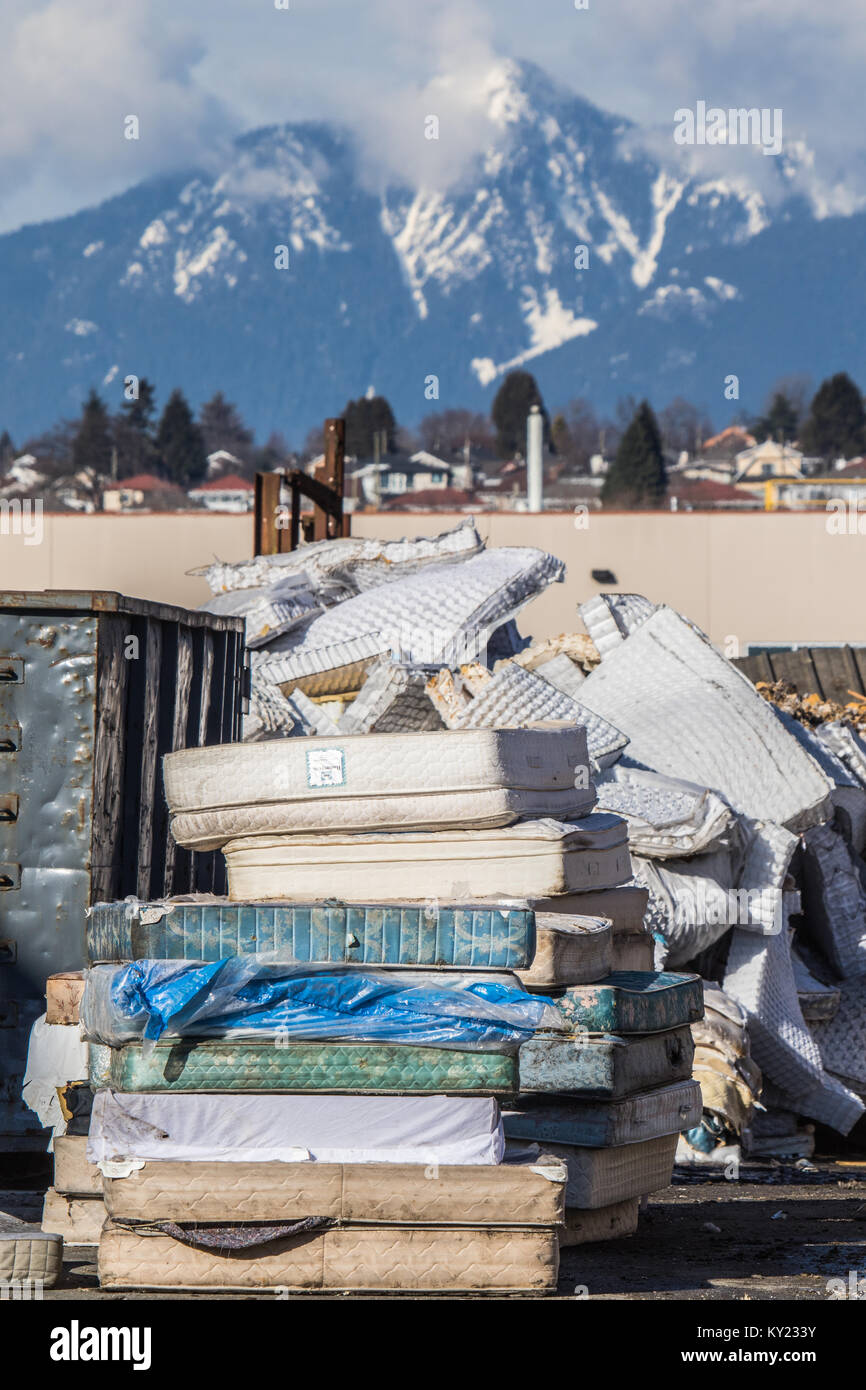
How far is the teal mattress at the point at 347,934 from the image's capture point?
11.6 ft

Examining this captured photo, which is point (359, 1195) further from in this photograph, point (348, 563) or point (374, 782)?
point (348, 563)

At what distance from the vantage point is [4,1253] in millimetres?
3455

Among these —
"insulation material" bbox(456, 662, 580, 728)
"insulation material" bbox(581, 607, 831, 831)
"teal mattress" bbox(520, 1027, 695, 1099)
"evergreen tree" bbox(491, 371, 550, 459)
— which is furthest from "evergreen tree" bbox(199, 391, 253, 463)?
"teal mattress" bbox(520, 1027, 695, 1099)

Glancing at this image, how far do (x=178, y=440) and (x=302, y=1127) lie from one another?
302 ft

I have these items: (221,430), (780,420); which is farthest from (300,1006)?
(221,430)

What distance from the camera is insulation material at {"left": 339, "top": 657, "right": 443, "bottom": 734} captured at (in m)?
7.02

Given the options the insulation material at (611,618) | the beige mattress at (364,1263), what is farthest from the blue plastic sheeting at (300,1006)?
the insulation material at (611,618)

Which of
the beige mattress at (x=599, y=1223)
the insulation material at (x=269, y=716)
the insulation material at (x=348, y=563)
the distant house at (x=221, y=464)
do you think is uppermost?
the distant house at (x=221, y=464)

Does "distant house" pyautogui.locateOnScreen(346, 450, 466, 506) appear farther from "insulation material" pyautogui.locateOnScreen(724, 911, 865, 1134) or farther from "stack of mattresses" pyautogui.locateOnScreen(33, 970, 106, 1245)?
"stack of mattresses" pyautogui.locateOnScreen(33, 970, 106, 1245)

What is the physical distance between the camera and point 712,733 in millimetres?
7012

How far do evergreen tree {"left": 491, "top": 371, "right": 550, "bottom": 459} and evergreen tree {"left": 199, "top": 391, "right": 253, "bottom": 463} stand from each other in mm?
16975

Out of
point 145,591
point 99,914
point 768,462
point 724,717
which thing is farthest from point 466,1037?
point 768,462

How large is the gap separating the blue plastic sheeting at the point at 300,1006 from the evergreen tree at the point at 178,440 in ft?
294

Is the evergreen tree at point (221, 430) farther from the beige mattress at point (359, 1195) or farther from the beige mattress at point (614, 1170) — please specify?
the beige mattress at point (359, 1195)
